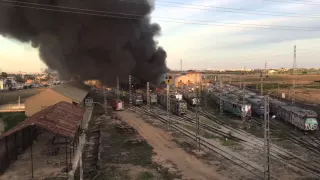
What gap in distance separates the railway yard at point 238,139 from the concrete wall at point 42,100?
986 centimetres

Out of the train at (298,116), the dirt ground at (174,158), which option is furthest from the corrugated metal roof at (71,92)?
the train at (298,116)

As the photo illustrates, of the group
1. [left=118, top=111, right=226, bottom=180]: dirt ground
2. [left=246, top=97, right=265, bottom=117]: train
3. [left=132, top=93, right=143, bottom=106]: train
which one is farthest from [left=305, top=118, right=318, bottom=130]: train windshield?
[left=132, top=93, right=143, bottom=106]: train

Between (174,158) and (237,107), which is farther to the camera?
(237,107)

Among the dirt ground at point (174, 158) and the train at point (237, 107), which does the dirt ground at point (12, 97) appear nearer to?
the train at point (237, 107)

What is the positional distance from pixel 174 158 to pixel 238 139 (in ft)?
30.2

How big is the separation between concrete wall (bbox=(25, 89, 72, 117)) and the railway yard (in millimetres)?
9859

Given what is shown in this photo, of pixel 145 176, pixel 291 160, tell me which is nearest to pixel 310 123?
pixel 291 160

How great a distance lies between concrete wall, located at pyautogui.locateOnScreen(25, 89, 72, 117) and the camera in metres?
44.0

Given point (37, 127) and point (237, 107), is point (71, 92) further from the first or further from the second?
point (37, 127)

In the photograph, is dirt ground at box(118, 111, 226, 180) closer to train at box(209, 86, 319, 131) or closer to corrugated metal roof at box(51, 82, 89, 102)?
corrugated metal roof at box(51, 82, 89, 102)

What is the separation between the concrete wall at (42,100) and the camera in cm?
4403

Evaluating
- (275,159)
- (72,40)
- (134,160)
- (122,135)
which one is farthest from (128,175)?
(72,40)

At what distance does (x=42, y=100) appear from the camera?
146 ft

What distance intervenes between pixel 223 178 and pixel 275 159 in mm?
6212
